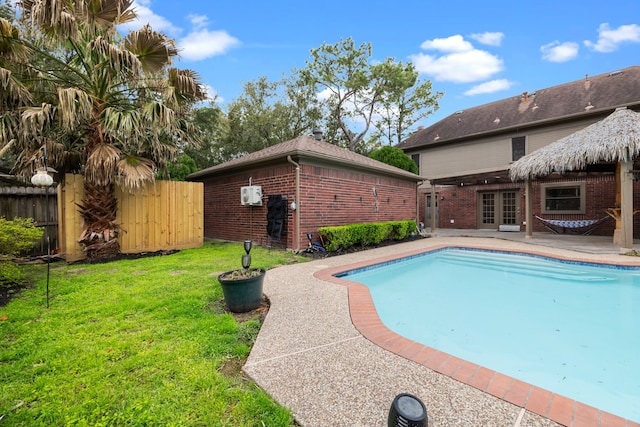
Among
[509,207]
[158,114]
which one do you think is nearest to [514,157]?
[509,207]

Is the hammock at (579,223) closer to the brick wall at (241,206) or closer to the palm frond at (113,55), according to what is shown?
the brick wall at (241,206)

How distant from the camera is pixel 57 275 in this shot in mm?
5598

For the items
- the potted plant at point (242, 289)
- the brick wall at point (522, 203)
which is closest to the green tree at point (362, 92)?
the brick wall at point (522, 203)

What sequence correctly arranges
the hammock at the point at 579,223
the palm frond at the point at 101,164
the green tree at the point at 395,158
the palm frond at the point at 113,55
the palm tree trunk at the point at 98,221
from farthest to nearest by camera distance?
the green tree at the point at 395,158 → the hammock at the point at 579,223 → the palm tree trunk at the point at 98,221 → the palm frond at the point at 101,164 → the palm frond at the point at 113,55

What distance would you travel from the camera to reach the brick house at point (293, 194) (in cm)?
841

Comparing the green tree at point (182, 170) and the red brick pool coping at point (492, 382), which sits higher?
the green tree at point (182, 170)

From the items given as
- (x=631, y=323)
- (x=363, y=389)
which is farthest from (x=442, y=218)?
(x=363, y=389)

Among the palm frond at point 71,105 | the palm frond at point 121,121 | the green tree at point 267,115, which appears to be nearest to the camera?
the palm frond at point 71,105

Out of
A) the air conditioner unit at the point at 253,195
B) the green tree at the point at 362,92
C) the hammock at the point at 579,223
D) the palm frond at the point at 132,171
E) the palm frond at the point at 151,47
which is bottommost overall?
the hammock at the point at 579,223

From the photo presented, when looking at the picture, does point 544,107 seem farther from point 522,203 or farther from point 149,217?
point 149,217

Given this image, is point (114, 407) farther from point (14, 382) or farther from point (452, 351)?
point (452, 351)

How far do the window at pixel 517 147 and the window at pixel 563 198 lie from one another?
1987mm

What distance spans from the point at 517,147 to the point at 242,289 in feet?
54.8

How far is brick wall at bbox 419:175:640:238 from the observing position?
40.8 ft
